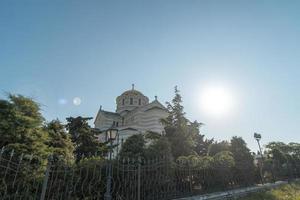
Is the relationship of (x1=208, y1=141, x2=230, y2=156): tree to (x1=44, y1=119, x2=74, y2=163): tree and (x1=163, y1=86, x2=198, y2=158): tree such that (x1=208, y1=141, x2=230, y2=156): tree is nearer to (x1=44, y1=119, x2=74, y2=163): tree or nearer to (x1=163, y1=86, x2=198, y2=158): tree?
(x1=163, y1=86, x2=198, y2=158): tree

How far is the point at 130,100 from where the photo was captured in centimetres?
3941

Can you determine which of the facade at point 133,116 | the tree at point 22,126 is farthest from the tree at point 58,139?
the facade at point 133,116

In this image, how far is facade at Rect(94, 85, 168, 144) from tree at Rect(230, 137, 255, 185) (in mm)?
10602

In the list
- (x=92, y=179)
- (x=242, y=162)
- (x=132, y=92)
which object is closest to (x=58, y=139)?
Answer: (x=92, y=179)

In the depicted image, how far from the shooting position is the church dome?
39.0m

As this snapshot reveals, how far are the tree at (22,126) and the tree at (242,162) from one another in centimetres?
1026

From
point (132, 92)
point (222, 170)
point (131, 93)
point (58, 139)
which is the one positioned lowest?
point (222, 170)

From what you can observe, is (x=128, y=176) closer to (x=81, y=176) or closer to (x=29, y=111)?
(x=81, y=176)

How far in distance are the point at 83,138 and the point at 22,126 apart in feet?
34.0

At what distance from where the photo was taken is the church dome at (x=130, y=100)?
128 feet

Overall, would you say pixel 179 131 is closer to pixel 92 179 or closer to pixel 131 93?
pixel 92 179

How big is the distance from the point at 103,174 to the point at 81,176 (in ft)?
2.37

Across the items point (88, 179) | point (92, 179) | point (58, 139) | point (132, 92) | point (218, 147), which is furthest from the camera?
point (132, 92)

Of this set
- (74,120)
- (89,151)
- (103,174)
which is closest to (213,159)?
(103,174)
